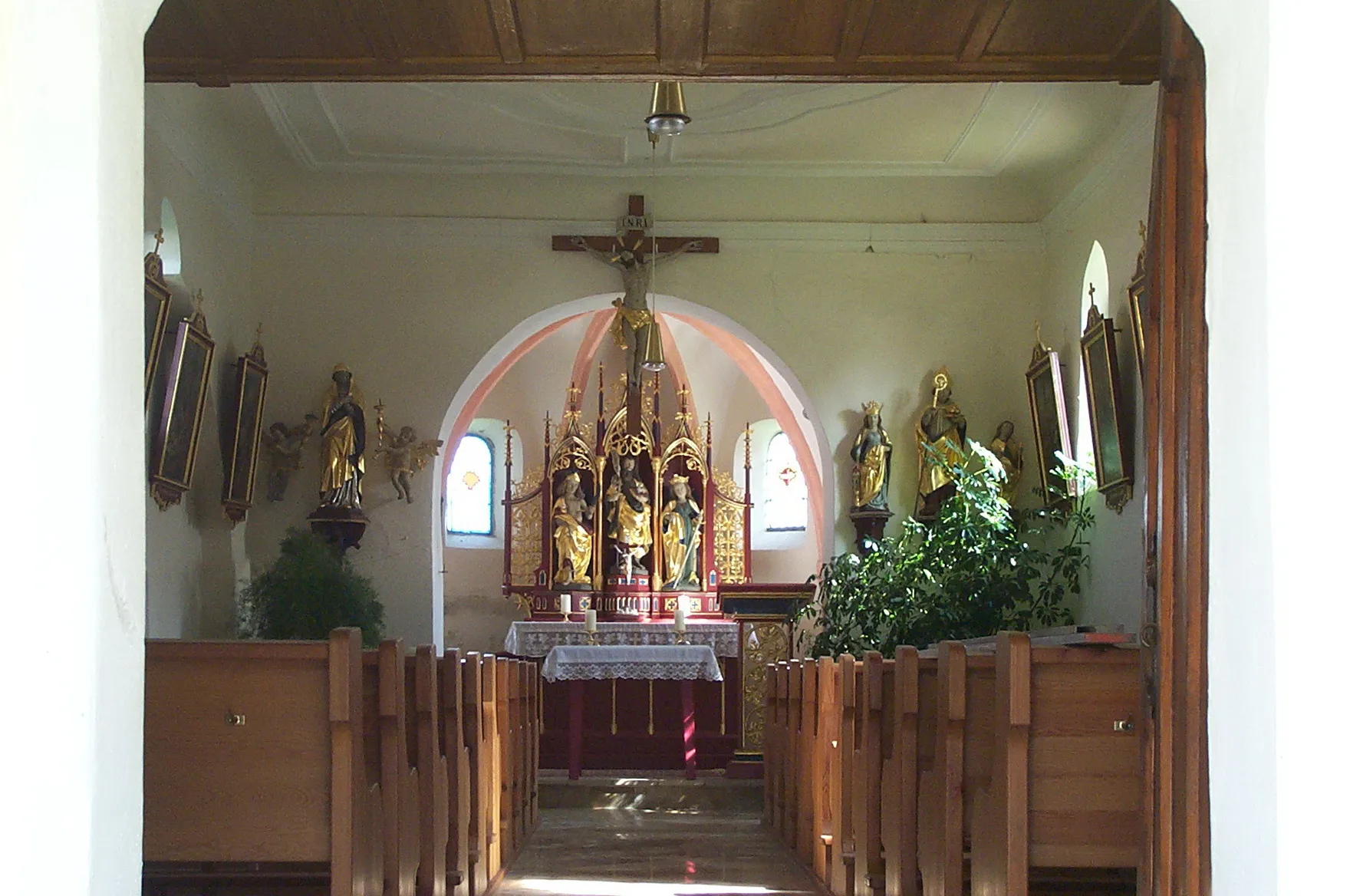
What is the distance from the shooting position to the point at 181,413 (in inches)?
365

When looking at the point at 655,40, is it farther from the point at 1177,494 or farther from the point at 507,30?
the point at 1177,494

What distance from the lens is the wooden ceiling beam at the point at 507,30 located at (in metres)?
4.33

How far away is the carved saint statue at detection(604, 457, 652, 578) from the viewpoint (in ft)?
48.8

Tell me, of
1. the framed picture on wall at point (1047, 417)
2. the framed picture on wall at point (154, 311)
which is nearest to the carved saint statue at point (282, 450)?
the framed picture on wall at point (154, 311)

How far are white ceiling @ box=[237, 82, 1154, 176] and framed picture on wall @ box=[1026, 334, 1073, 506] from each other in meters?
1.49

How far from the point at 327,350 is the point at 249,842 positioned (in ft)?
23.9

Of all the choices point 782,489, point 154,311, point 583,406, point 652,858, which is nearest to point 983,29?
point 652,858

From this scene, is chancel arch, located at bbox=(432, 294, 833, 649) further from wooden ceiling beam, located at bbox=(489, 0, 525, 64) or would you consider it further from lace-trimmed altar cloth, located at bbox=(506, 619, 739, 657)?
wooden ceiling beam, located at bbox=(489, 0, 525, 64)

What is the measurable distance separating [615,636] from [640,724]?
780 millimetres

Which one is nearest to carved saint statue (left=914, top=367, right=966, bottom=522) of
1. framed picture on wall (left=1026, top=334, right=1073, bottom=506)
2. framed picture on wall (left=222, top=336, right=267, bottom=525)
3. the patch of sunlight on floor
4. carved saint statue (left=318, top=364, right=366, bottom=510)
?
framed picture on wall (left=1026, top=334, right=1073, bottom=506)

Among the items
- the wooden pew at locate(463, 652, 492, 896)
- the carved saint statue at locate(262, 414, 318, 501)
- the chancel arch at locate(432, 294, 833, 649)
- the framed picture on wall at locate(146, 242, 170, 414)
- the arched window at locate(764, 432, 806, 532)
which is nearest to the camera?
the wooden pew at locate(463, 652, 492, 896)

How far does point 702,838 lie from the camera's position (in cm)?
954

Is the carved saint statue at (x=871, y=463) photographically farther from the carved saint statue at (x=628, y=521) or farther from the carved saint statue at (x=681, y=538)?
the carved saint statue at (x=628, y=521)
